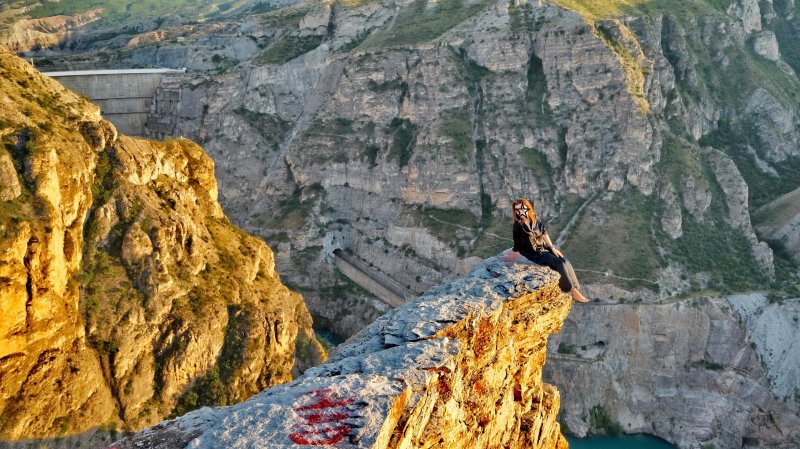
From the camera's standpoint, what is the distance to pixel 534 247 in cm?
2494

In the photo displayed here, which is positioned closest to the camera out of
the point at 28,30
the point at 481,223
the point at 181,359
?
the point at 181,359

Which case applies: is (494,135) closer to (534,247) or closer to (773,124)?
(773,124)

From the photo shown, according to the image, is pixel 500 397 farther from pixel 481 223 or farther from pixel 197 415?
pixel 481 223

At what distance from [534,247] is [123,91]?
12347 cm

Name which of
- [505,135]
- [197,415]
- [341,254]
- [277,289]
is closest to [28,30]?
[341,254]

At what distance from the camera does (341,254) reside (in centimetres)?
12106

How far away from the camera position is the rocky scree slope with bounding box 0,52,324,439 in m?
52.1

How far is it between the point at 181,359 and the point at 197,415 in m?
43.0

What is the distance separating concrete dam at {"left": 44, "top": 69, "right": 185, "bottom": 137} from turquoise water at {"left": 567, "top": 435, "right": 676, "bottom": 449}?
87861 mm

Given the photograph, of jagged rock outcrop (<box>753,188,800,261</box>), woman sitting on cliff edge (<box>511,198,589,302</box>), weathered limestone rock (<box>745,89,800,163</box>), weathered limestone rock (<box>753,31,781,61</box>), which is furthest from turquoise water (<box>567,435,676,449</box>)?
weathered limestone rock (<box>753,31,781,61</box>)

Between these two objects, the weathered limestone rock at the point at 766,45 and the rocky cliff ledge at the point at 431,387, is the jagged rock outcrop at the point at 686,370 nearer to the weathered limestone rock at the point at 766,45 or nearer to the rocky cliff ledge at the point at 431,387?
the weathered limestone rock at the point at 766,45

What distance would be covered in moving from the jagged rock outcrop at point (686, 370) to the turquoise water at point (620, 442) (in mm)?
929

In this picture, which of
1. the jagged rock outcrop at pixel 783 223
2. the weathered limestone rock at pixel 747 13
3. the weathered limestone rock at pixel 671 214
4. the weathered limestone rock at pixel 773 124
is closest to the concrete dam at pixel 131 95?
the weathered limestone rock at pixel 671 214

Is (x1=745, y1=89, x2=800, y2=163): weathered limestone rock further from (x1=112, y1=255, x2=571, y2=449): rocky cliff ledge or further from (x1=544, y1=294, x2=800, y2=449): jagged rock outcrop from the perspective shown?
(x1=112, y1=255, x2=571, y2=449): rocky cliff ledge
